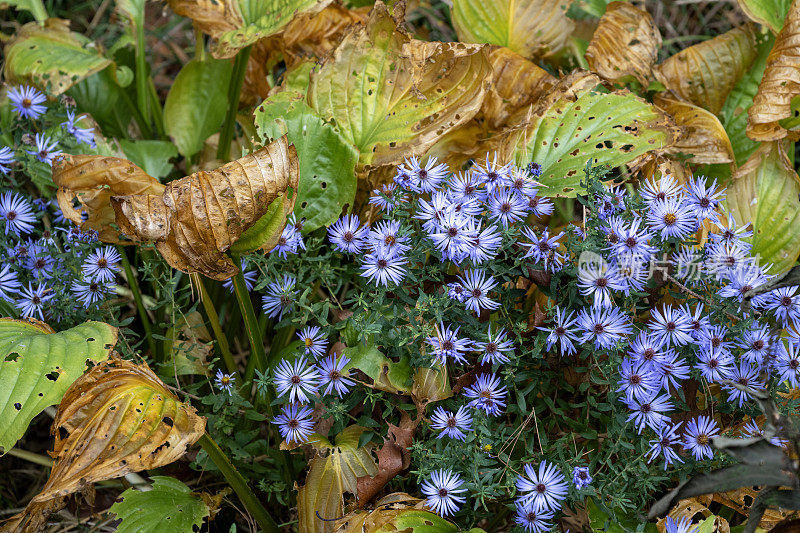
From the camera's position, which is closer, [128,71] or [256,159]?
[256,159]

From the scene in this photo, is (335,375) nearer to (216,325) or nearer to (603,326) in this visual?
(216,325)

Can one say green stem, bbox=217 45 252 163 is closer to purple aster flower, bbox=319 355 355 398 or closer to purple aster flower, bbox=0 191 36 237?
purple aster flower, bbox=0 191 36 237

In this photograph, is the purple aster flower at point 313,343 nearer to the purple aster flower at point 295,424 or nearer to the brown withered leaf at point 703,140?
the purple aster flower at point 295,424

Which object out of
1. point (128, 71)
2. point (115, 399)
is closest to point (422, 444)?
point (115, 399)

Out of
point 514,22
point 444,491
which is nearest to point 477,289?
point 444,491

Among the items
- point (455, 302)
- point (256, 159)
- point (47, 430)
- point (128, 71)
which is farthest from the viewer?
point (128, 71)

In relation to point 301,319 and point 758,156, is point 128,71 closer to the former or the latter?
point 301,319
